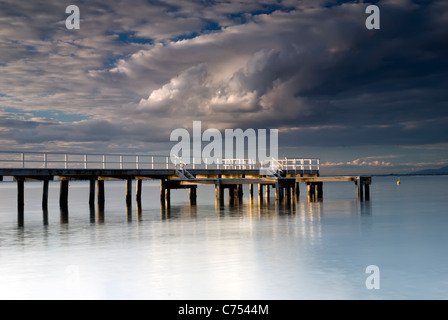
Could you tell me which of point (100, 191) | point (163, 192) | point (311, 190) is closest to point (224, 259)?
point (100, 191)

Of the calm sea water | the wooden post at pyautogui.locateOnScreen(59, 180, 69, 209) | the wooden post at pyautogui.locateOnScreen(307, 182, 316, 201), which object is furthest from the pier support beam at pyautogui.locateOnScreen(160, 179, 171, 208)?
the wooden post at pyautogui.locateOnScreen(307, 182, 316, 201)

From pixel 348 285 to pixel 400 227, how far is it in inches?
553

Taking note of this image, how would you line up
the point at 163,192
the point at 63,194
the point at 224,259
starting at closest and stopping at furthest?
1. the point at 224,259
2. the point at 63,194
3. the point at 163,192

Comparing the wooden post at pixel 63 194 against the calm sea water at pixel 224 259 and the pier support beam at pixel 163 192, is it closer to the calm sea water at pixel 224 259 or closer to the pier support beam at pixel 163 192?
the pier support beam at pixel 163 192

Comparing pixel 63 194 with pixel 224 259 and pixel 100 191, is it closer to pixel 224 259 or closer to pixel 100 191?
pixel 100 191

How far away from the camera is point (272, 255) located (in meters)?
16.6

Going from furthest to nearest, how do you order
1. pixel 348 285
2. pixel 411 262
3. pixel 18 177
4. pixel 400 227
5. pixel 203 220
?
1. pixel 18 177
2. pixel 203 220
3. pixel 400 227
4. pixel 411 262
5. pixel 348 285

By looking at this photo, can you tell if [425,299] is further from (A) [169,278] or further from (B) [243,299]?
(A) [169,278]

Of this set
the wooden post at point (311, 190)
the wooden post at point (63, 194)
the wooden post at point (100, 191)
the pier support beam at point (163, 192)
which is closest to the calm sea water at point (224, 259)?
the wooden post at point (63, 194)

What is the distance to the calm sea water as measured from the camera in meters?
12.1

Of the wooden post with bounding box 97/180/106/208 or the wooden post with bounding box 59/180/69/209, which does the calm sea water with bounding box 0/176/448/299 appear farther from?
the wooden post with bounding box 97/180/106/208

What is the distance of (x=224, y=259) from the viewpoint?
628 inches

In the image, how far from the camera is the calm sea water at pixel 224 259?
1210 centimetres

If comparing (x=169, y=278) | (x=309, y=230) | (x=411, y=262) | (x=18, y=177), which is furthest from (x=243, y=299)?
(x=18, y=177)
